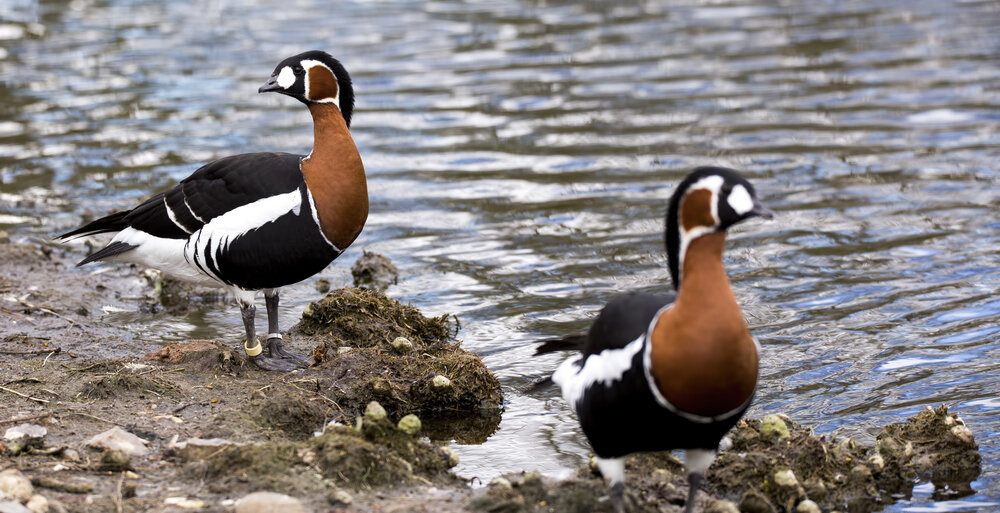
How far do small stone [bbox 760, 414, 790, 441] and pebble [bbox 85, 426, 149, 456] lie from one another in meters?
3.14

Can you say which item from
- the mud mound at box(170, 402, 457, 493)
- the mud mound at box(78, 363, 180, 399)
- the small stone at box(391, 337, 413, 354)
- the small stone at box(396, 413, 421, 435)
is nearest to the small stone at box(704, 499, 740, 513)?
the mud mound at box(170, 402, 457, 493)

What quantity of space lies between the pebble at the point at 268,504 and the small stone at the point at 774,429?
239 centimetres

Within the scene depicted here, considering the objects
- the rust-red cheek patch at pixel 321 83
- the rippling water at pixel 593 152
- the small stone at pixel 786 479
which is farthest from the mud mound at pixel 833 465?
the rust-red cheek patch at pixel 321 83

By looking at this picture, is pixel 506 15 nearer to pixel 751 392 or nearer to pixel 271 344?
pixel 271 344

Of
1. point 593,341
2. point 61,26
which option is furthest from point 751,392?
point 61,26

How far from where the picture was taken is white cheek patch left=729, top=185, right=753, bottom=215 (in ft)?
15.6

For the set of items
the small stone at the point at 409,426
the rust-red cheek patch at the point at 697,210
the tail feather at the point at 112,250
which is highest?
the rust-red cheek patch at the point at 697,210

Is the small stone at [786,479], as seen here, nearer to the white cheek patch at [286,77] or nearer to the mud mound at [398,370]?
the mud mound at [398,370]

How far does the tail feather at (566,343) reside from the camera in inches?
230

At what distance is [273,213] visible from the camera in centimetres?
694

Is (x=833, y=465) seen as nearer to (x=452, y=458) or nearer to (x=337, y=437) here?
(x=452, y=458)

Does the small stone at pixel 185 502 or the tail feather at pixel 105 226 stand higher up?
the tail feather at pixel 105 226

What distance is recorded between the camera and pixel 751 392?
190 inches

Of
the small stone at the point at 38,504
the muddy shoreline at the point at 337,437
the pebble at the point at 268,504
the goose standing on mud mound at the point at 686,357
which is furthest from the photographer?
the muddy shoreline at the point at 337,437
